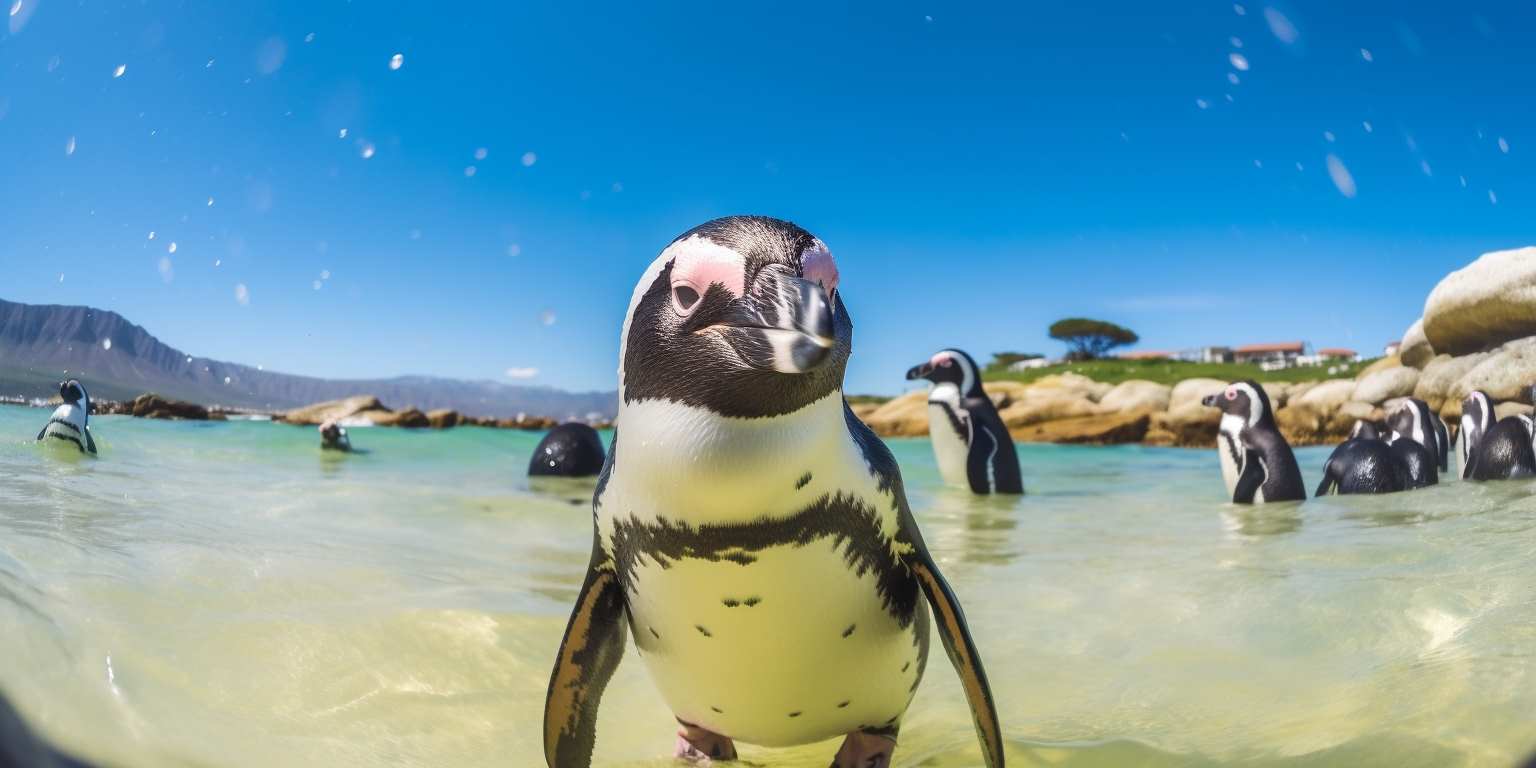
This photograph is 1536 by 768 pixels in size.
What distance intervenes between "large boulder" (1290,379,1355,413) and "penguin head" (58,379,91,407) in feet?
65.8

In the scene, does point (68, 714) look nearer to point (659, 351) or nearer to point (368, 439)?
point (659, 351)

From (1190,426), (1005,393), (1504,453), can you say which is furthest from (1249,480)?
(1005,393)

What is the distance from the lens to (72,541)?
10.0ft

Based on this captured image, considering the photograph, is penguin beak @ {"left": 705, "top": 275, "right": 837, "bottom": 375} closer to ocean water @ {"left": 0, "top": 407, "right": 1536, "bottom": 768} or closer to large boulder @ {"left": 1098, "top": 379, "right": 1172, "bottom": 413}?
ocean water @ {"left": 0, "top": 407, "right": 1536, "bottom": 768}

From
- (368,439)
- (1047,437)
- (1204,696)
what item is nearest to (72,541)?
(1204,696)

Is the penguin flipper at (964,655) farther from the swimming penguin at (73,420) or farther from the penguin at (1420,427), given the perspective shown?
the penguin at (1420,427)

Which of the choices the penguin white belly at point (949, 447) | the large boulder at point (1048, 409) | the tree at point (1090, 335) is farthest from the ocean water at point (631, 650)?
the tree at point (1090, 335)

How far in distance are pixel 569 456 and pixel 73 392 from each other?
5429 millimetres

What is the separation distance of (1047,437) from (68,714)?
20.8m

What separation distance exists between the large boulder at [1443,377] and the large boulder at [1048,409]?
21.6ft

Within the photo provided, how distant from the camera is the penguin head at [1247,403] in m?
7.82

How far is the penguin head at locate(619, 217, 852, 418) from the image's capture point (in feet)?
4.57

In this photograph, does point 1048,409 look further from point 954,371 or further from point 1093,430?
point 954,371

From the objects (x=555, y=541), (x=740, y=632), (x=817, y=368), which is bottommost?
(x=555, y=541)
